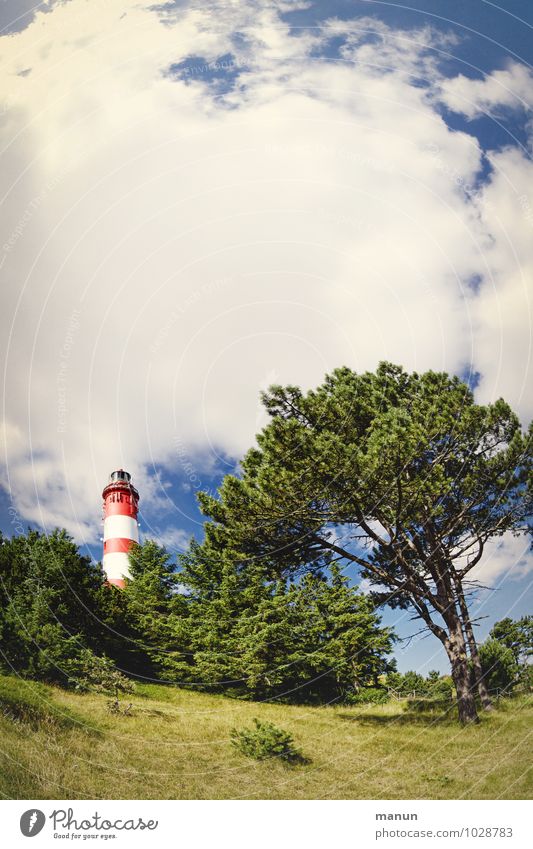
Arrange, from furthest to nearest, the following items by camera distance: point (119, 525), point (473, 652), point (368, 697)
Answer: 1. point (119, 525)
2. point (368, 697)
3. point (473, 652)

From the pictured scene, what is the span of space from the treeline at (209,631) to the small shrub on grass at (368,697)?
17.8 inches

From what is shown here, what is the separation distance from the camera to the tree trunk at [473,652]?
573 inches

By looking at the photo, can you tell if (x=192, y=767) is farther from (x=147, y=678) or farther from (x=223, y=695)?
(x=147, y=678)

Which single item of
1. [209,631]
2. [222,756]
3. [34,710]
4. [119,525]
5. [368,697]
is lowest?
[222,756]

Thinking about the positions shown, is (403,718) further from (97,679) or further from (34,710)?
(34,710)

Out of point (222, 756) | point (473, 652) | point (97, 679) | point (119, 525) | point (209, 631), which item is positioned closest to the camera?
point (222, 756)

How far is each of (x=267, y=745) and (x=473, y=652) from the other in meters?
7.86

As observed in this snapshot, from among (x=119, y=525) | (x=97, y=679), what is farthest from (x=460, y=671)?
(x=119, y=525)

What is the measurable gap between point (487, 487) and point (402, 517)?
3327mm

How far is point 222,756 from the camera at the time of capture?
1100 centimetres

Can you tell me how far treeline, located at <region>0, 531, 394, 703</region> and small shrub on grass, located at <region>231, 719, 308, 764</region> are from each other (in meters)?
4.61
